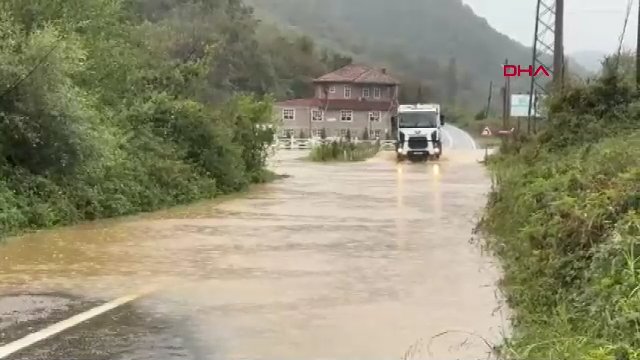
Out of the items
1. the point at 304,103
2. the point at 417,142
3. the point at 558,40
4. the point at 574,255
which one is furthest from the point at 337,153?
the point at 574,255

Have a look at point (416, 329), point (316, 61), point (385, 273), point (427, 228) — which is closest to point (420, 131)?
point (427, 228)

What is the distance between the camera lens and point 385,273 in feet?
42.1

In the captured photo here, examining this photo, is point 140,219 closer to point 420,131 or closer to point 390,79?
point 420,131

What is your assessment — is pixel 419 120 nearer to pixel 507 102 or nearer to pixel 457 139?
pixel 507 102

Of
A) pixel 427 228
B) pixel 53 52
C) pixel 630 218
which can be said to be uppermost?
pixel 53 52

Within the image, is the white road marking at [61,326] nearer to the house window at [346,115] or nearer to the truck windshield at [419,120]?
the truck windshield at [419,120]

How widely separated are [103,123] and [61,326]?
1473 centimetres

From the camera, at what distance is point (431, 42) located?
122188mm

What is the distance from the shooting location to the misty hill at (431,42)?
112 m

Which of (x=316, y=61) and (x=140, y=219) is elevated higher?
(x=316, y=61)

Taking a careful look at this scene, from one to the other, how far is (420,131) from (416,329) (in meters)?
43.5

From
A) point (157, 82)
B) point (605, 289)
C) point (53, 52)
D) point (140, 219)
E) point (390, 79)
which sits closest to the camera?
point (605, 289)

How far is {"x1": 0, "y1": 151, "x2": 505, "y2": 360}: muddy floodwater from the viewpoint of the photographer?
8.60m

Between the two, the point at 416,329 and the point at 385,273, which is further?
the point at 385,273
